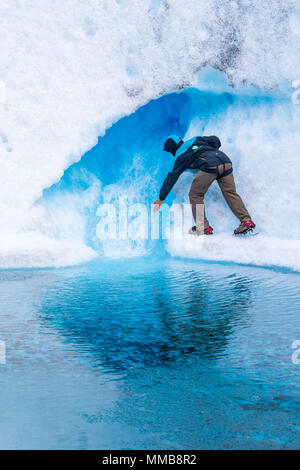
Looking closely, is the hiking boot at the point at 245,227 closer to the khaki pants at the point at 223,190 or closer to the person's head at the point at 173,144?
the khaki pants at the point at 223,190

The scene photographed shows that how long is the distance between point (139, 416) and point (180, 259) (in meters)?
3.85

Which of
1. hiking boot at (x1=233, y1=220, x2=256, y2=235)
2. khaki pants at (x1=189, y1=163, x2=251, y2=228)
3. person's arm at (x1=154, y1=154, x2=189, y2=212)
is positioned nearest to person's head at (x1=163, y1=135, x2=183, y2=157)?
person's arm at (x1=154, y1=154, x2=189, y2=212)

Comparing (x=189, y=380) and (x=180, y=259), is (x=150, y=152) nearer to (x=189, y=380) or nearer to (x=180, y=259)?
(x=180, y=259)

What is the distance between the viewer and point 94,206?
6500 millimetres

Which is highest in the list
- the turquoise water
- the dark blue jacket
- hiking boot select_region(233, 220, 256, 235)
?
the dark blue jacket

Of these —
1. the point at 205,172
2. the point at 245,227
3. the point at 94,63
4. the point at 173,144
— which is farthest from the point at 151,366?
the point at 94,63

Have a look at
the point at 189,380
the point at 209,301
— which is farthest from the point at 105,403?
the point at 209,301

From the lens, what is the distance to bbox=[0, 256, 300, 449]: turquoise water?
1915mm

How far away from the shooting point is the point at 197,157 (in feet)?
18.0

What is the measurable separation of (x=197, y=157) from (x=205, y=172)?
17 centimetres

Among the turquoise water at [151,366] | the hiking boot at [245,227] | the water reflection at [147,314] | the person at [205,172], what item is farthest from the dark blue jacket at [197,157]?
the turquoise water at [151,366]

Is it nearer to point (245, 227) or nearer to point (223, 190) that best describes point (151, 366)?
point (245, 227)

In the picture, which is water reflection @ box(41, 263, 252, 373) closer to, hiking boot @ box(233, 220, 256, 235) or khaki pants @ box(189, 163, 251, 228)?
hiking boot @ box(233, 220, 256, 235)

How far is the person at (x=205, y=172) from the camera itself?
213 inches
